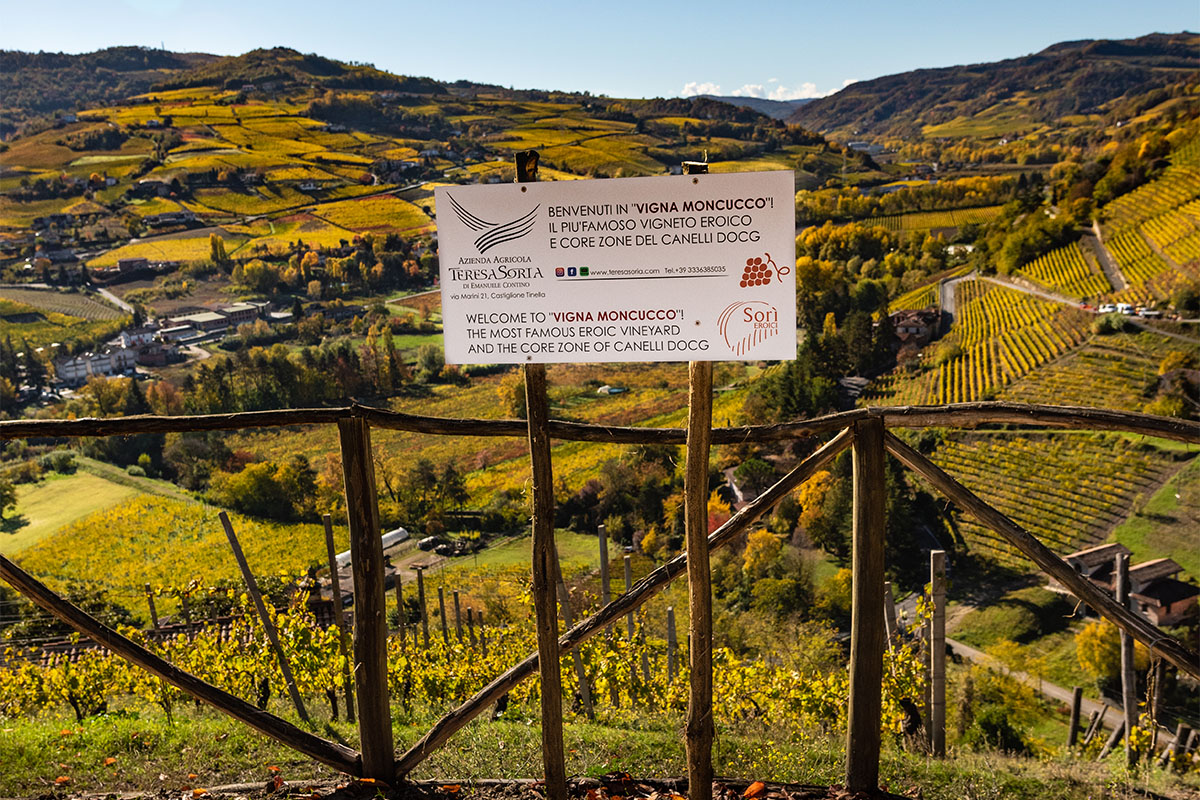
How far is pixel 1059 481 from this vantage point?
36.4 meters

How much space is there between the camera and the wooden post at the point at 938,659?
3.90 metres

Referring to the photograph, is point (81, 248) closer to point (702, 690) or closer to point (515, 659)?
point (515, 659)

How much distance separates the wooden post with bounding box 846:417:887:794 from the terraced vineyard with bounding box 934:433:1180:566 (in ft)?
112

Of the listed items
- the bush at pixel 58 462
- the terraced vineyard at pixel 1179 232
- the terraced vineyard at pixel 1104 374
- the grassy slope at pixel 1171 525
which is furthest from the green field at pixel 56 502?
the terraced vineyard at pixel 1179 232

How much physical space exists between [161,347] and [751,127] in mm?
55607

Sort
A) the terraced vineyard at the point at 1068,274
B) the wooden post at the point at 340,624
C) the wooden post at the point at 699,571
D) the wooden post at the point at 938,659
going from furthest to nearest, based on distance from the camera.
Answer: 1. the terraced vineyard at the point at 1068,274
2. the wooden post at the point at 340,624
3. the wooden post at the point at 938,659
4. the wooden post at the point at 699,571

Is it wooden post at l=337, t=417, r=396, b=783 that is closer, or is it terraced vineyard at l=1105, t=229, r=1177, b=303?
wooden post at l=337, t=417, r=396, b=783

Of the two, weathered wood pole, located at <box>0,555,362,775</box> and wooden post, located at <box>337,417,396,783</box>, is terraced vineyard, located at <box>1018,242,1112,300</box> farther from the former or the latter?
Result: weathered wood pole, located at <box>0,555,362,775</box>

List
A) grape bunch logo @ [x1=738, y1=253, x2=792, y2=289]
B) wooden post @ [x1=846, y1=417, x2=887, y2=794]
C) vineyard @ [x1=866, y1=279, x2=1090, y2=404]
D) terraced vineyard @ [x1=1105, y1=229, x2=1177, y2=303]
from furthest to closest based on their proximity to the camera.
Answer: terraced vineyard @ [x1=1105, y1=229, x2=1177, y2=303]
vineyard @ [x1=866, y1=279, x2=1090, y2=404]
wooden post @ [x1=846, y1=417, x2=887, y2=794]
grape bunch logo @ [x1=738, y1=253, x2=792, y2=289]

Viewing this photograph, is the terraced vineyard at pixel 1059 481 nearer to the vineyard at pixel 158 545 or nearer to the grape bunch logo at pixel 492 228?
the vineyard at pixel 158 545

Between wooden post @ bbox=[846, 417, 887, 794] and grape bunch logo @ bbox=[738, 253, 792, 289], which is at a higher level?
grape bunch logo @ bbox=[738, 253, 792, 289]

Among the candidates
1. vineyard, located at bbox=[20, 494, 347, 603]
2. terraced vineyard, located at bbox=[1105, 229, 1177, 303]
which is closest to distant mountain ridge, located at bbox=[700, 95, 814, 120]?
→ terraced vineyard, located at bbox=[1105, 229, 1177, 303]

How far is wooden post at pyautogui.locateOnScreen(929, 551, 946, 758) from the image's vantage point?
3904 millimetres

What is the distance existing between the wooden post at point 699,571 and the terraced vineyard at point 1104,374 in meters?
39.5
